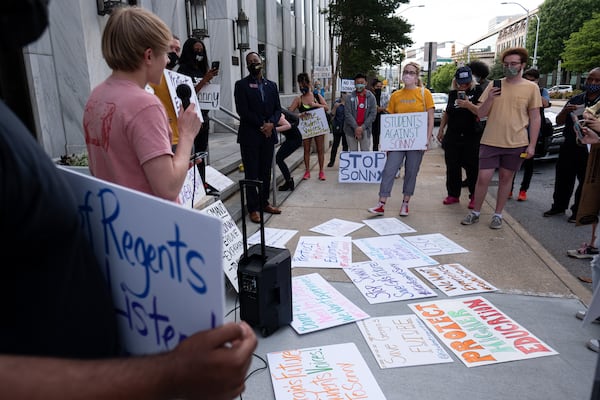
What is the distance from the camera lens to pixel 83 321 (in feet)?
2.66

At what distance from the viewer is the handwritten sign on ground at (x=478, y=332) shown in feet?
8.60

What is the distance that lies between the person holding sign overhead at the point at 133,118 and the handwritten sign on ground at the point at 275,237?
2.92 m

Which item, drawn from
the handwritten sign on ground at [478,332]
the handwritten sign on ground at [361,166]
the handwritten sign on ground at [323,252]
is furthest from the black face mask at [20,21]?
the handwritten sign on ground at [361,166]

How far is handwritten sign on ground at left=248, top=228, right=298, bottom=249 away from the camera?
4527 mm

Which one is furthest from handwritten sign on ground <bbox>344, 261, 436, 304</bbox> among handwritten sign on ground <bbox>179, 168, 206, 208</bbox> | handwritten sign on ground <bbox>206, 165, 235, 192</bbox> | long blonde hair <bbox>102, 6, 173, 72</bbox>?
long blonde hair <bbox>102, 6, 173, 72</bbox>

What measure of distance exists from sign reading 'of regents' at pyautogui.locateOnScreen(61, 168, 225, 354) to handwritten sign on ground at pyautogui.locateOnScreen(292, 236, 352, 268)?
3114 millimetres

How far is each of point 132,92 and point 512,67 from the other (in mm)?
4459

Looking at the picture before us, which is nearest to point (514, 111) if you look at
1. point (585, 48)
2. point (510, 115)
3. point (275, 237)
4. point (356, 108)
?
point (510, 115)

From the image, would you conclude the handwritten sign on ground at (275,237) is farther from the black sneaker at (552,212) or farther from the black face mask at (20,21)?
the black face mask at (20,21)

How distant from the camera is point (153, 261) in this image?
87 cm

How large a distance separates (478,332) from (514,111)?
2.95 m

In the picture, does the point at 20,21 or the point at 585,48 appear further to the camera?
the point at 585,48

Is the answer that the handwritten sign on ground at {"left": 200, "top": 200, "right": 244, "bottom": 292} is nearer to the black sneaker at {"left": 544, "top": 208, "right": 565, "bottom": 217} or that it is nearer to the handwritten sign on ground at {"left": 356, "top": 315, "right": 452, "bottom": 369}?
the handwritten sign on ground at {"left": 356, "top": 315, "right": 452, "bottom": 369}

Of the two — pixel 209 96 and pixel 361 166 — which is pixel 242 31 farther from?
pixel 209 96
